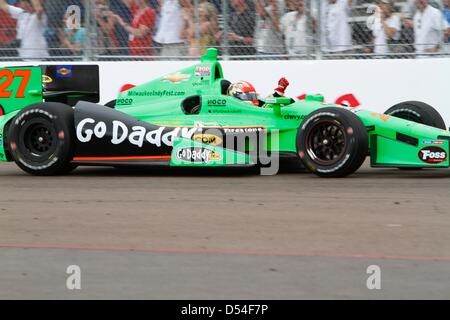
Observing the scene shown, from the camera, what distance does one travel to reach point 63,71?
10.4 m

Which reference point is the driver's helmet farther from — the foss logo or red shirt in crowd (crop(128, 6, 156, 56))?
red shirt in crowd (crop(128, 6, 156, 56))

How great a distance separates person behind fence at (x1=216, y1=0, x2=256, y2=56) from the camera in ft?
41.8

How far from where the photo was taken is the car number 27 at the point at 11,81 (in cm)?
1005

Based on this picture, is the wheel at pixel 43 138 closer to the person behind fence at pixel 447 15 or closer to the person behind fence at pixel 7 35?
the person behind fence at pixel 7 35

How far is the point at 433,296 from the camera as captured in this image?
4.27 meters

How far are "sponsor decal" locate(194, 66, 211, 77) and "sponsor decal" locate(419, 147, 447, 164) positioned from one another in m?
2.42

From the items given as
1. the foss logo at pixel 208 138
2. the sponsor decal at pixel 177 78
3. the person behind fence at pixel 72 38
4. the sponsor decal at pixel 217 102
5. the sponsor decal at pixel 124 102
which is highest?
the person behind fence at pixel 72 38

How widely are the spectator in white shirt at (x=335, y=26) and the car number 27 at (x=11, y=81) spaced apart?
4.31 m

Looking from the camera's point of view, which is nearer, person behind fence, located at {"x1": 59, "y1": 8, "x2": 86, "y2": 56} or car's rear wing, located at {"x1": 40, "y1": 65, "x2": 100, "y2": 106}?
car's rear wing, located at {"x1": 40, "y1": 65, "x2": 100, "y2": 106}

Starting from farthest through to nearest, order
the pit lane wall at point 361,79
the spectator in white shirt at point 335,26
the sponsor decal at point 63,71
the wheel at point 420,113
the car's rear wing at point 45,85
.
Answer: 1. the spectator in white shirt at point 335,26
2. the pit lane wall at point 361,79
3. the sponsor decal at point 63,71
4. the car's rear wing at point 45,85
5. the wheel at point 420,113

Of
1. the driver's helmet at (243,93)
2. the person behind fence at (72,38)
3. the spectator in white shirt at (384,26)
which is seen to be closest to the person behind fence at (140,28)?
the person behind fence at (72,38)

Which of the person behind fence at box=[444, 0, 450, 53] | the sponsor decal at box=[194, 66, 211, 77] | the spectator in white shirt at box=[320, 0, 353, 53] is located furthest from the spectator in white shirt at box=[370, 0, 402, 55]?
the sponsor decal at box=[194, 66, 211, 77]

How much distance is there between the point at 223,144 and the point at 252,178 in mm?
431

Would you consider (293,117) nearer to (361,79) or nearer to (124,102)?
(124,102)
